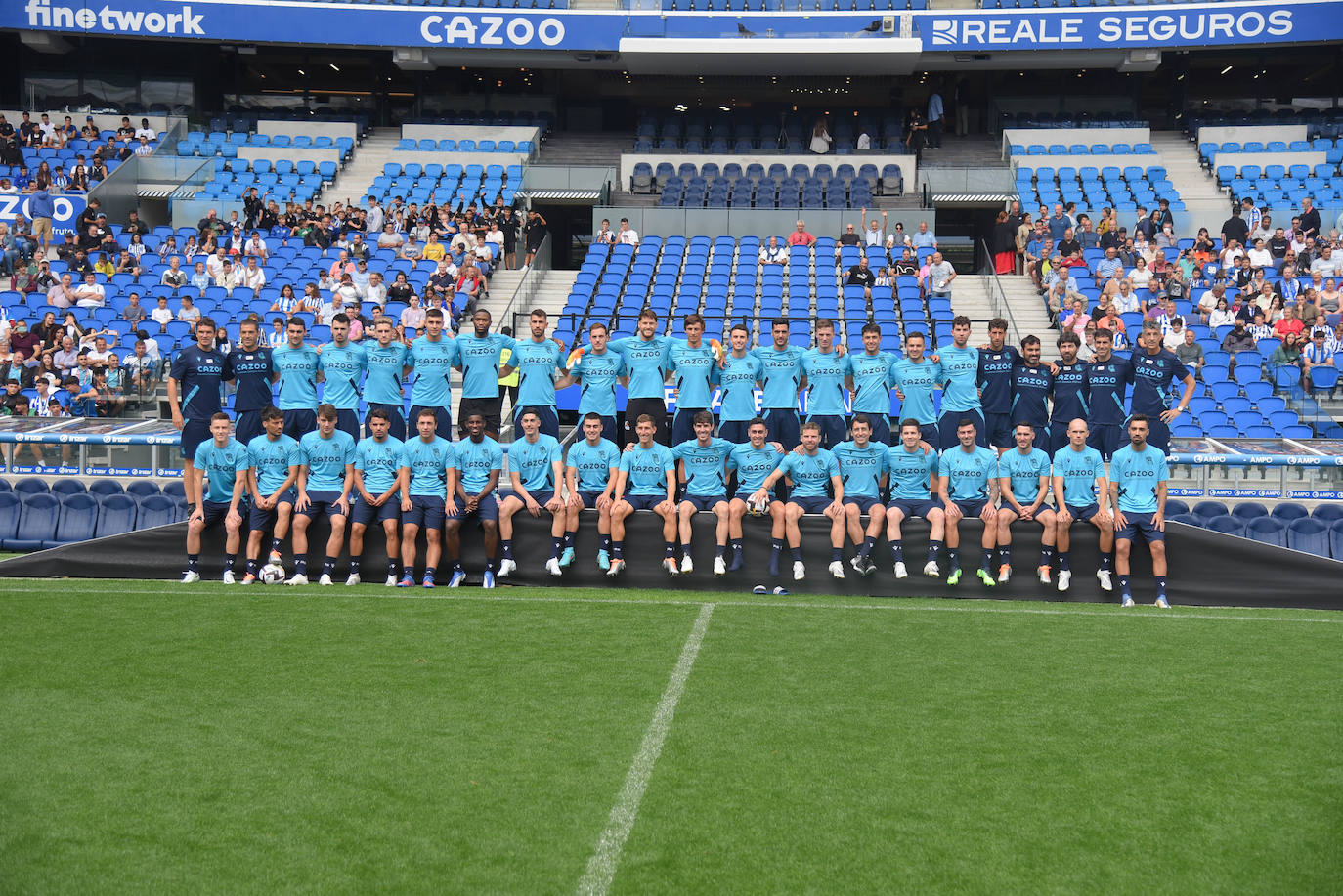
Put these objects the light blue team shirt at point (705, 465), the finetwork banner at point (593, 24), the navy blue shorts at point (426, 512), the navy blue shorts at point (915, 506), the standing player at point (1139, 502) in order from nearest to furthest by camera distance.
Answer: the standing player at point (1139, 502) < the navy blue shorts at point (426, 512) < the navy blue shorts at point (915, 506) < the light blue team shirt at point (705, 465) < the finetwork banner at point (593, 24)

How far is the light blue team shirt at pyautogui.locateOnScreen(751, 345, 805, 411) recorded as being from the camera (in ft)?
37.5

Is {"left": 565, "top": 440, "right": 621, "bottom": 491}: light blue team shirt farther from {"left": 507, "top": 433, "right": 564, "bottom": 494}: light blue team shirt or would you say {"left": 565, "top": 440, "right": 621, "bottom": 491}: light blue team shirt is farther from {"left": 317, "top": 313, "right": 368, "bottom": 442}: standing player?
{"left": 317, "top": 313, "right": 368, "bottom": 442}: standing player

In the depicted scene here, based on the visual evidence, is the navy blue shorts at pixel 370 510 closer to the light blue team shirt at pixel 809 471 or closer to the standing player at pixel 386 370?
the standing player at pixel 386 370

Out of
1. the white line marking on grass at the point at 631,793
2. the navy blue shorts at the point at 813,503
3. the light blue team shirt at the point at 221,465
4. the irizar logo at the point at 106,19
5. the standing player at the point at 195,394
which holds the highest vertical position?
the irizar logo at the point at 106,19

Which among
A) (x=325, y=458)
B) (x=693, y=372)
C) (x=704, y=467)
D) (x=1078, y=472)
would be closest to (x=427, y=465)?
(x=325, y=458)

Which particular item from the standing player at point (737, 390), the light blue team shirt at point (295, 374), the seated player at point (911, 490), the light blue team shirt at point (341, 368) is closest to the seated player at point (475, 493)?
the light blue team shirt at point (341, 368)

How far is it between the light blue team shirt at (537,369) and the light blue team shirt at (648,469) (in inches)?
42.9

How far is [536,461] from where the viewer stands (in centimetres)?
1104

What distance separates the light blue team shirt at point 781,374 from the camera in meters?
11.4

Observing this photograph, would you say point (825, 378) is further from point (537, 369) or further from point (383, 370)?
point (383, 370)

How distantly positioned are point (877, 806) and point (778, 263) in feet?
63.8

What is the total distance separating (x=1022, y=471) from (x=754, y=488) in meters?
2.27

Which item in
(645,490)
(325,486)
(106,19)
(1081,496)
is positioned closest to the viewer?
(1081,496)

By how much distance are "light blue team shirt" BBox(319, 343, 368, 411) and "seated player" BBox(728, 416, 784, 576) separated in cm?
345
